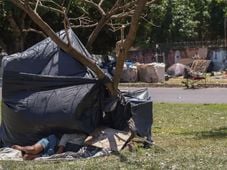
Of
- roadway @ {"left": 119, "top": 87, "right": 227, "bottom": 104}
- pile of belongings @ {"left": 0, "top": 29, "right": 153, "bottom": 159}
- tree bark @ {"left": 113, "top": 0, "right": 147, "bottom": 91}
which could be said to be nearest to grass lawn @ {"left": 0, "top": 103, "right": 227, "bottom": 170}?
pile of belongings @ {"left": 0, "top": 29, "right": 153, "bottom": 159}

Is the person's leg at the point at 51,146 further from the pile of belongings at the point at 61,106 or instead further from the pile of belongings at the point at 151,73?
the pile of belongings at the point at 151,73

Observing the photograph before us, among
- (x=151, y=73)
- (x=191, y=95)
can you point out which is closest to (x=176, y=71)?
(x=151, y=73)

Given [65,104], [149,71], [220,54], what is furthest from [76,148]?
[220,54]

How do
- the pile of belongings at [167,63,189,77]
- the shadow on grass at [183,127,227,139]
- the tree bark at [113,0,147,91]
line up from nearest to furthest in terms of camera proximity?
the tree bark at [113,0,147,91] → the shadow on grass at [183,127,227,139] → the pile of belongings at [167,63,189,77]

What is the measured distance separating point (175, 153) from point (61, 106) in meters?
1.79

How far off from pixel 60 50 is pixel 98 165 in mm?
2566

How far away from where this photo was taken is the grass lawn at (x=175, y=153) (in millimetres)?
7191

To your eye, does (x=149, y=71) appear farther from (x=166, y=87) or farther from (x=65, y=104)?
(x=65, y=104)

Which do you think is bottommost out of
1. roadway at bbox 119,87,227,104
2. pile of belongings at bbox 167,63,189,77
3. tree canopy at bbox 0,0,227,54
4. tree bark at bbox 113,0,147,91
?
roadway at bbox 119,87,227,104

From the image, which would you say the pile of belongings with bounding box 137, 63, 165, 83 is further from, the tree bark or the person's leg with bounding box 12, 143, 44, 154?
the person's leg with bounding box 12, 143, 44, 154

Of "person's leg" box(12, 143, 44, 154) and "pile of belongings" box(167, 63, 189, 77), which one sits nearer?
"person's leg" box(12, 143, 44, 154)

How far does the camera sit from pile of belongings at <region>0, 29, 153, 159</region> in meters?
8.48

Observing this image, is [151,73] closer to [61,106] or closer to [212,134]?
[212,134]

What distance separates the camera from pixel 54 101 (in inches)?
341
